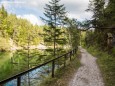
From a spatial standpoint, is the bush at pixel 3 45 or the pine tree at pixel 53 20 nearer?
the pine tree at pixel 53 20

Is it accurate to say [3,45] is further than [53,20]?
Yes

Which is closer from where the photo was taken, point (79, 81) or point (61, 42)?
point (79, 81)

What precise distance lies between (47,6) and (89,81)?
24.2 metres

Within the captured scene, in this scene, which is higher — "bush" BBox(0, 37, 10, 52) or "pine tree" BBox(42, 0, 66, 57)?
"pine tree" BBox(42, 0, 66, 57)

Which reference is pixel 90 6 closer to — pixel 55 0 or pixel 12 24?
pixel 55 0

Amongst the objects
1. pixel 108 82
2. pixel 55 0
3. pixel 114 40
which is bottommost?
pixel 108 82

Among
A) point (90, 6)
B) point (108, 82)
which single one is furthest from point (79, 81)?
point (90, 6)

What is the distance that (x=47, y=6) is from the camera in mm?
34781

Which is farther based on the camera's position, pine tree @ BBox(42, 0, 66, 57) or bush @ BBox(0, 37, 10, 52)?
bush @ BBox(0, 37, 10, 52)

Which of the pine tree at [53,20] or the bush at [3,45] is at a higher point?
the pine tree at [53,20]

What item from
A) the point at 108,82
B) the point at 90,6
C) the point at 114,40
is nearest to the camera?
the point at 108,82

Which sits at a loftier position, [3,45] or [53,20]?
[53,20]

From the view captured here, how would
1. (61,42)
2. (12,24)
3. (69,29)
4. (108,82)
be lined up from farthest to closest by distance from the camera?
(12,24)
(69,29)
(61,42)
(108,82)

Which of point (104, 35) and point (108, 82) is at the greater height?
point (104, 35)
